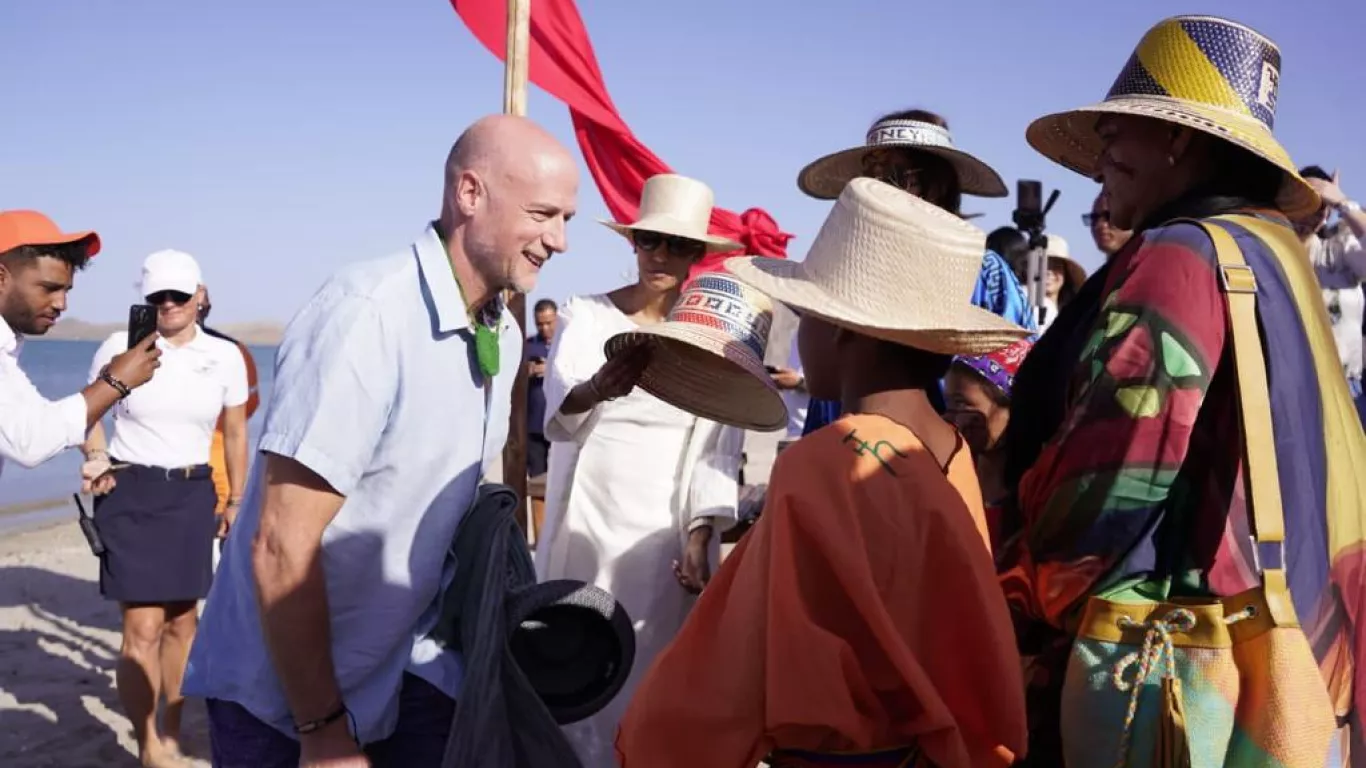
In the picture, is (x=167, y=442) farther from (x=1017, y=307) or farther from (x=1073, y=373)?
(x=1073, y=373)

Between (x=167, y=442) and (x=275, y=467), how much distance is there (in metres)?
3.74

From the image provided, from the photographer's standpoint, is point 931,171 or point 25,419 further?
point 931,171

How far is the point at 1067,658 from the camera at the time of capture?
6.89 feet

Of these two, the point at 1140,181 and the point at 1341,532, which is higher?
the point at 1140,181

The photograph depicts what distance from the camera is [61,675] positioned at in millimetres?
6445

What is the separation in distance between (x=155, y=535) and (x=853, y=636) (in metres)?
4.46

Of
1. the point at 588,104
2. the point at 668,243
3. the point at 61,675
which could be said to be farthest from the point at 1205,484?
the point at 61,675

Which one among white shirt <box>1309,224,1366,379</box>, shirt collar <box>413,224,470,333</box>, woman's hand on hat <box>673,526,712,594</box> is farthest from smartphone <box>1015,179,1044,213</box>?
shirt collar <box>413,224,470,333</box>

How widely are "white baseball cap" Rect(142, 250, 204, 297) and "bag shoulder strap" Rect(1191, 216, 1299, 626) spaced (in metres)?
4.89

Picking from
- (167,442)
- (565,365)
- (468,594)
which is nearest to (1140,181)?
(468,594)

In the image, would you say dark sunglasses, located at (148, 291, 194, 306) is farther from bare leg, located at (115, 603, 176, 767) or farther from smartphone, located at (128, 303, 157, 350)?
bare leg, located at (115, 603, 176, 767)

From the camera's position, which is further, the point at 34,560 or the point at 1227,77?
the point at 34,560

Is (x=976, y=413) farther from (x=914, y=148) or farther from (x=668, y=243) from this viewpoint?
(x=668, y=243)

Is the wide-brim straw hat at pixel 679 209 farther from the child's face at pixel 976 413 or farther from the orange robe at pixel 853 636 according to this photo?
the orange robe at pixel 853 636
